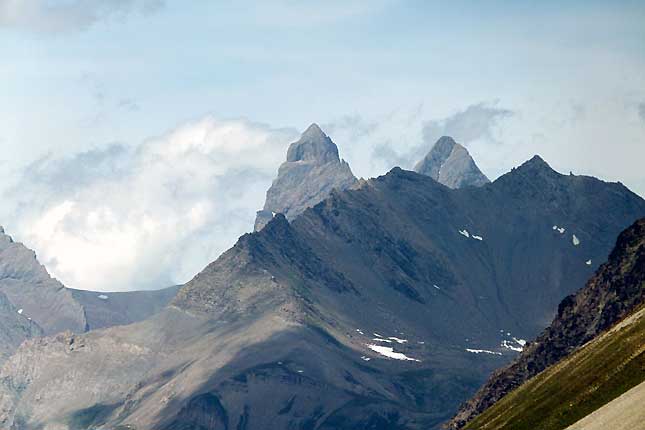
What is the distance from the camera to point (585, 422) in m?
194

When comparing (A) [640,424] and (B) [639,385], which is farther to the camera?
(B) [639,385]

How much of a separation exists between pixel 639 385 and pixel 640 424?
23.2m

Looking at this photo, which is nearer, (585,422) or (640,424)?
(640,424)

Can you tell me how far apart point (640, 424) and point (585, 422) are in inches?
797

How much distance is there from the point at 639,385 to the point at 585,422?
30.4 ft

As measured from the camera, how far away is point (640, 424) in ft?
570

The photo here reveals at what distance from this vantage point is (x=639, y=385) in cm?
19625

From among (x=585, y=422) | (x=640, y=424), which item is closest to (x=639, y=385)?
(x=585, y=422)

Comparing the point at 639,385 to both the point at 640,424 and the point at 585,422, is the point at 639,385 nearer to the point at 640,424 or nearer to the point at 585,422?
the point at 585,422
